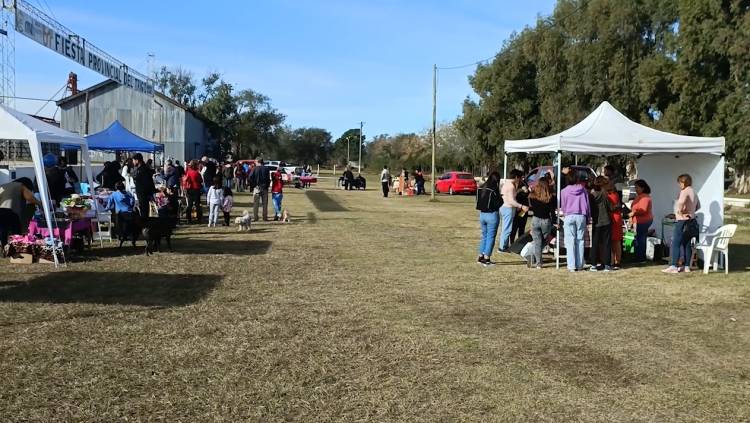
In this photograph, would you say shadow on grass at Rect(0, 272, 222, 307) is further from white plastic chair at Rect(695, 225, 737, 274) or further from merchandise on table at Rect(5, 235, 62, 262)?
white plastic chair at Rect(695, 225, 737, 274)

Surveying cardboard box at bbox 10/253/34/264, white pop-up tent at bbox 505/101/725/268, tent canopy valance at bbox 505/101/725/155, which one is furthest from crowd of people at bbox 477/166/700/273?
cardboard box at bbox 10/253/34/264

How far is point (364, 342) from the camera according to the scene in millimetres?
6195

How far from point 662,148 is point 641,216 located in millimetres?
1228

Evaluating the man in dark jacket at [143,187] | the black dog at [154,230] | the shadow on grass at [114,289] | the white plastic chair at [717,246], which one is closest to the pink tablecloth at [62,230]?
the black dog at [154,230]

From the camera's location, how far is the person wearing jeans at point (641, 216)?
11.4 meters

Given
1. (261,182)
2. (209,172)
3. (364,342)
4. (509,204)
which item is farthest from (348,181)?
(364,342)

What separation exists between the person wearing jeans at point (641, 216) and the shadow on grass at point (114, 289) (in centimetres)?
720

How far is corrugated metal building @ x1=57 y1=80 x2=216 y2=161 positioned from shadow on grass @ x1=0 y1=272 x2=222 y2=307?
149 feet

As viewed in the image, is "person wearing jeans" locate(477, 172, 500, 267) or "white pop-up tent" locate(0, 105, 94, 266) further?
"person wearing jeans" locate(477, 172, 500, 267)

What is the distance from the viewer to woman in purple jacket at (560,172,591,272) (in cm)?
1042

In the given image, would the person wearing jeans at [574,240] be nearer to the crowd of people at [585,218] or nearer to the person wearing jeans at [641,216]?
the crowd of people at [585,218]

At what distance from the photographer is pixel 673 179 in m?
13.2

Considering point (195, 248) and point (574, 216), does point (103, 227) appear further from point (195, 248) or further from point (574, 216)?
point (574, 216)

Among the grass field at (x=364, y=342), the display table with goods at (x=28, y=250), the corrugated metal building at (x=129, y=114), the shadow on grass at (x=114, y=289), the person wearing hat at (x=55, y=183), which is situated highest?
the corrugated metal building at (x=129, y=114)
